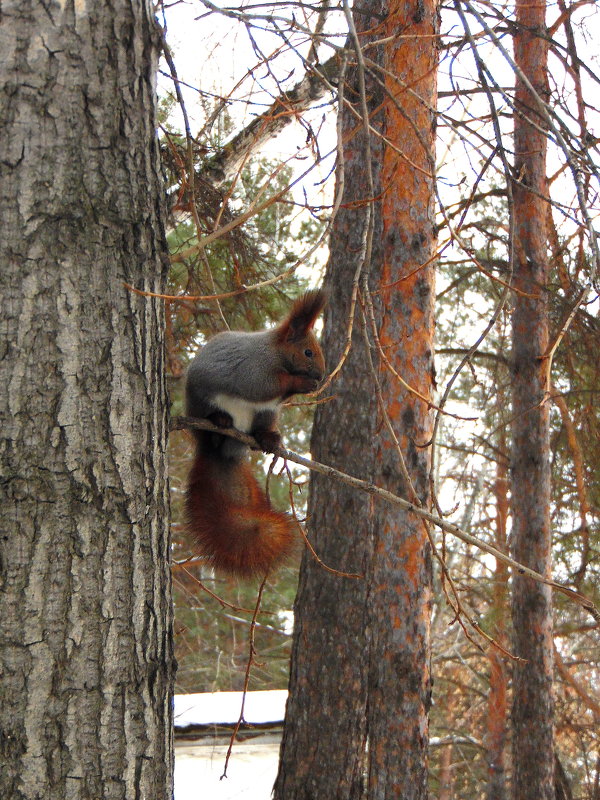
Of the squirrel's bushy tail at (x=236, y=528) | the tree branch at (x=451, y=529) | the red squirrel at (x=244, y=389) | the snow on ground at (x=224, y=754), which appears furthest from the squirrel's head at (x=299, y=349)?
the snow on ground at (x=224, y=754)

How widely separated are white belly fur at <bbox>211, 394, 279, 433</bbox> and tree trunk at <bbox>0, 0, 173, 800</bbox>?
1.73m

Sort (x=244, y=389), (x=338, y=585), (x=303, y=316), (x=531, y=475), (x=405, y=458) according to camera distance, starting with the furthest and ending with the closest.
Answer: (x=531, y=475) → (x=338, y=585) → (x=405, y=458) → (x=244, y=389) → (x=303, y=316)

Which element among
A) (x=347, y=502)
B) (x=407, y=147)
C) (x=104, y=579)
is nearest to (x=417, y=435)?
(x=347, y=502)

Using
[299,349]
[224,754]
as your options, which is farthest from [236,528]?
[224,754]

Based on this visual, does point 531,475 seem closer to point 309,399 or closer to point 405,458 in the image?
point 309,399

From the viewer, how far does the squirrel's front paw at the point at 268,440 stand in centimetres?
337

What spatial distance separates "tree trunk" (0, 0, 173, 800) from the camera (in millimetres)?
1527

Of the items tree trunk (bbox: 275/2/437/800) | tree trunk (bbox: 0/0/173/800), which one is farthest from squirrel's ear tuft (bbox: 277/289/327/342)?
tree trunk (bbox: 0/0/173/800)

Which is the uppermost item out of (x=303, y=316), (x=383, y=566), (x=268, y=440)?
(x=303, y=316)

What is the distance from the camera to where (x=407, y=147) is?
13.1ft

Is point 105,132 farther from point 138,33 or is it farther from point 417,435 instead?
point 417,435

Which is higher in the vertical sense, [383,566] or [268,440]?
[268,440]

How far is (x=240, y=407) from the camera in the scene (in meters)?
3.53

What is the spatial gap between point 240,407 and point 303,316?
1.65 feet
